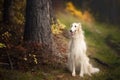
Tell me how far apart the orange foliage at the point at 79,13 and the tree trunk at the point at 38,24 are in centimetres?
841

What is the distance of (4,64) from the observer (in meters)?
11.9

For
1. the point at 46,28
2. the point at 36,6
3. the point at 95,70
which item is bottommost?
the point at 95,70

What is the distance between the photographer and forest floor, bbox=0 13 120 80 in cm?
1146

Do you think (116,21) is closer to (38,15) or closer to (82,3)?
(82,3)

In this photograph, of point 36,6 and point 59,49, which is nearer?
point 36,6

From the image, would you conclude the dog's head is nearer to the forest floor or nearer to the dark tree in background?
the forest floor

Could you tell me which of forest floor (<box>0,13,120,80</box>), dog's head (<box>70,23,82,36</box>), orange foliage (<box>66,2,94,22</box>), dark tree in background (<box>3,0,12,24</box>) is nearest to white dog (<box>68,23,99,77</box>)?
dog's head (<box>70,23,82,36</box>)

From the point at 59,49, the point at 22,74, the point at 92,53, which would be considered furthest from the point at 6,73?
the point at 92,53

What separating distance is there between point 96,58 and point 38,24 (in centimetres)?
357

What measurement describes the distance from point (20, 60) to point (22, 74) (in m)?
0.79

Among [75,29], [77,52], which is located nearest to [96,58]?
[77,52]

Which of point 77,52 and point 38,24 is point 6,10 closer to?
point 38,24

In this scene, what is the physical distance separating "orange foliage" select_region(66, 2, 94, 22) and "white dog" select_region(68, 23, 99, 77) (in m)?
9.07

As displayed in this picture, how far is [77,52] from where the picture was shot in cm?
1198
